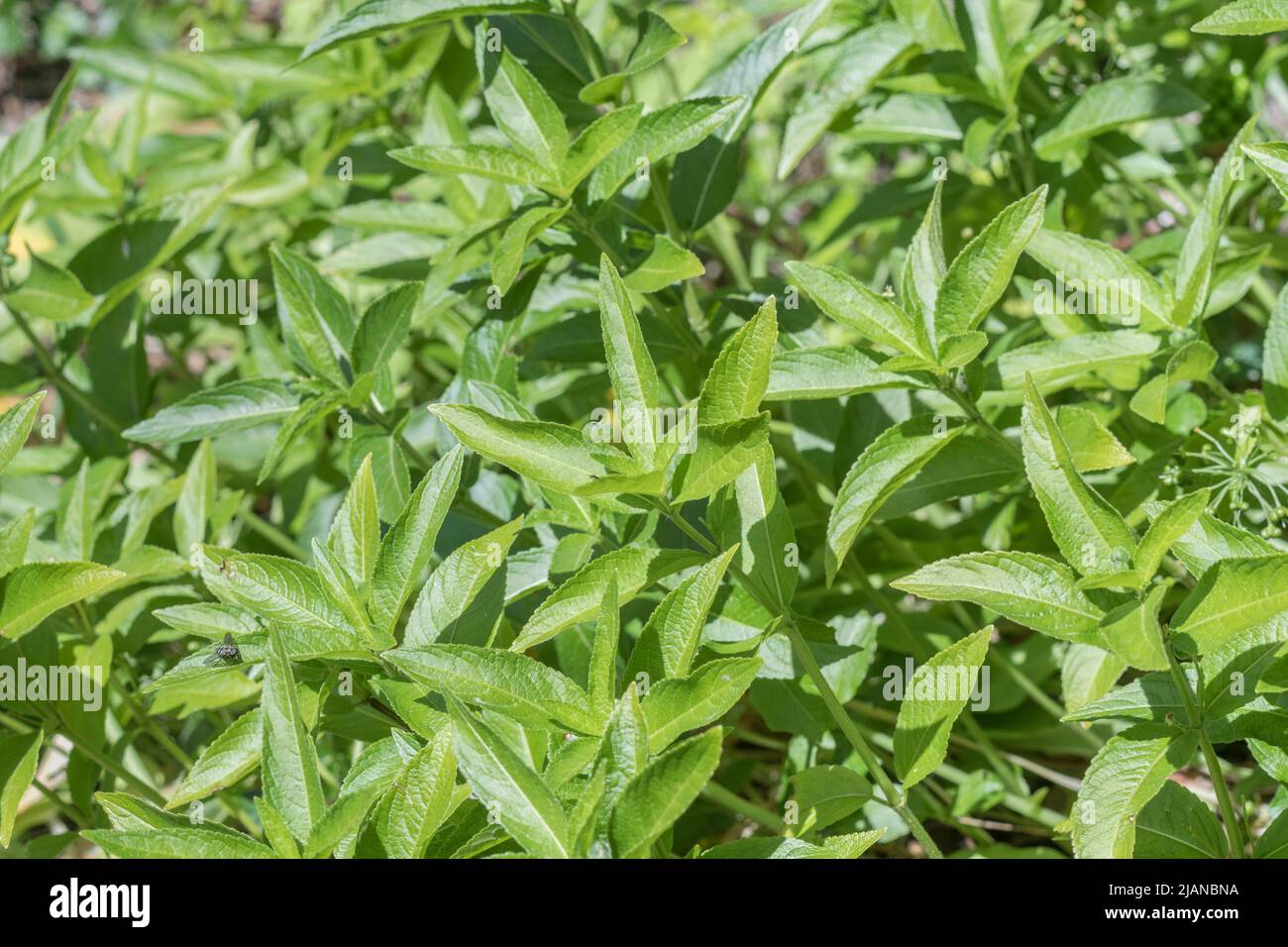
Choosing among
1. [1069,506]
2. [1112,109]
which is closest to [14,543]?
[1069,506]

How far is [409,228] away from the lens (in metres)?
2.06

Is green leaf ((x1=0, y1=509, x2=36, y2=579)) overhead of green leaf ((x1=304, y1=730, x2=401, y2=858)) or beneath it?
overhead

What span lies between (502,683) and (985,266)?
695mm

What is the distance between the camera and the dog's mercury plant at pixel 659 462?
1.23m

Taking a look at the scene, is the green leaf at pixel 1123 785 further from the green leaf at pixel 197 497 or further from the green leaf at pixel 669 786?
the green leaf at pixel 197 497

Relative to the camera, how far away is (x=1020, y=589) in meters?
1.24

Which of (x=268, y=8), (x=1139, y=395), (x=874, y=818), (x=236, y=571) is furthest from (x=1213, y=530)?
(x=268, y=8)

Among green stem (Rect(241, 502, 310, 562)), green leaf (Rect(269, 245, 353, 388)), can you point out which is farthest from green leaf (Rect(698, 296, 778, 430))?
green stem (Rect(241, 502, 310, 562))

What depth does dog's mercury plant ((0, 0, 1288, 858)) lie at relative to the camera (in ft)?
4.05

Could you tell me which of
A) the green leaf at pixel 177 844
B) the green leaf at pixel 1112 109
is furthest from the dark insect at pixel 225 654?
the green leaf at pixel 1112 109

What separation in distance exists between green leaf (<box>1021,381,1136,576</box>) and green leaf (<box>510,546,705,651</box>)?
0.39 metres

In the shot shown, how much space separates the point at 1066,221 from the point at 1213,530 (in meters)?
0.92

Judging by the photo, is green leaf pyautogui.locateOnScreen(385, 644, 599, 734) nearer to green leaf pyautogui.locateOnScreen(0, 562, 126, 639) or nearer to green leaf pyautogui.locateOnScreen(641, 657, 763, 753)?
green leaf pyautogui.locateOnScreen(641, 657, 763, 753)
